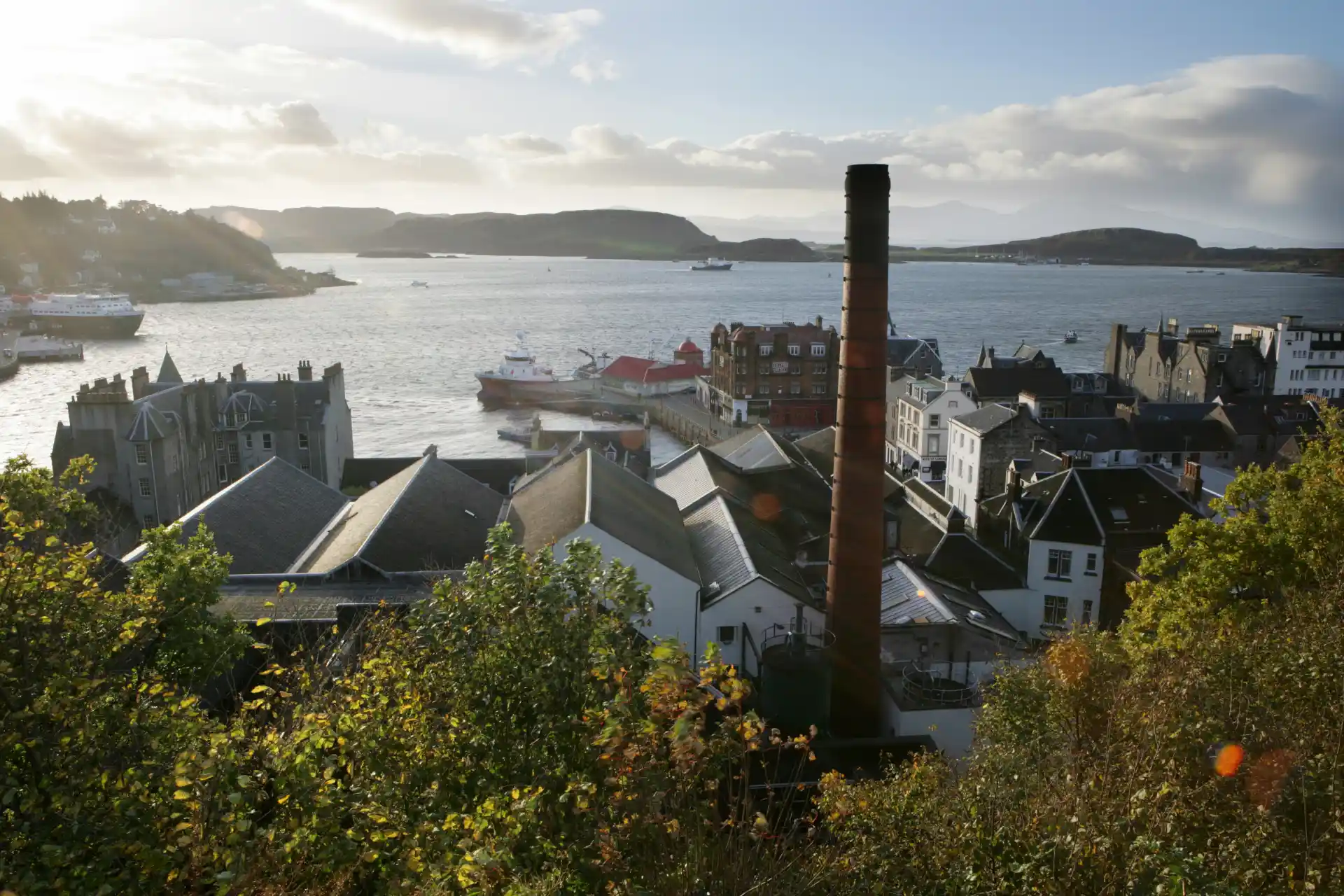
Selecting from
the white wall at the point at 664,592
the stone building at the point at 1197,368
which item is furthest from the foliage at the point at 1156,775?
the stone building at the point at 1197,368

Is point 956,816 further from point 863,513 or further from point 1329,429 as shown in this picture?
point 1329,429

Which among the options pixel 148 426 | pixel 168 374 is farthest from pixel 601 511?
pixel 168 374

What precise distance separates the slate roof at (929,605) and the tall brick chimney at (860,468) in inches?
120

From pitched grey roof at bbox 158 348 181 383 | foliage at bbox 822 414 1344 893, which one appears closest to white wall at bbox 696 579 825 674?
foliage at bbox 822 414 1344 893

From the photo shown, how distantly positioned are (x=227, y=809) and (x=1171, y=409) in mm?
54418

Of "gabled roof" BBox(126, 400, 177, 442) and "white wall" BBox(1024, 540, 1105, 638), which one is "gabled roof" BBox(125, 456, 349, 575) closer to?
"gabled roof" BBox(126, 400, 177, 442)

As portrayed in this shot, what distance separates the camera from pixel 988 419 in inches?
1788

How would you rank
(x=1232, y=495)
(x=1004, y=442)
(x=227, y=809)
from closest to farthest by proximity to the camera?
(x=227, y=809) < (x=1232, y=495) < (x=1004, y=442)

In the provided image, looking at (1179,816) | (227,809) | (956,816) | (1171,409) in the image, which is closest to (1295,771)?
(1179,816)

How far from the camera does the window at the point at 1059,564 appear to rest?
3064 centimetres

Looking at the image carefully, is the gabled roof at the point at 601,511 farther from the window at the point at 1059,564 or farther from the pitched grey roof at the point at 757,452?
the window at the point at 1059,564

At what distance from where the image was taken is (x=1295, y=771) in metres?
9.74

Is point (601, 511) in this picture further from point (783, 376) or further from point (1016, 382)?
point (783, 376)

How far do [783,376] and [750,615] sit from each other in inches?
2097
